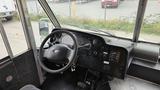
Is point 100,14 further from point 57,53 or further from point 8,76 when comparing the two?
point 8,76

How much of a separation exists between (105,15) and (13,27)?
1.12m

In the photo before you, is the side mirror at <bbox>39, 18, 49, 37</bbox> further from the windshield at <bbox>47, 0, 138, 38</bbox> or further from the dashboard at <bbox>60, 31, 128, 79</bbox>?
the dashboard at <bbox>60, 31, 128, 79</bbox>

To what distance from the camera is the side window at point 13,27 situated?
58.9 inches

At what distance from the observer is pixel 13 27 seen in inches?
64.9

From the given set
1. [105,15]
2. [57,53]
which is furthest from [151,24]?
[57,53]

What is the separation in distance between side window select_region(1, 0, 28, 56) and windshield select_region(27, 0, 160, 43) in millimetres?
213

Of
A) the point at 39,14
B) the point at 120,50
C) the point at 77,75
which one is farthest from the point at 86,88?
the point at 39,14

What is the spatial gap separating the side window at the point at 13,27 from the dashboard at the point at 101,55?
0.51m

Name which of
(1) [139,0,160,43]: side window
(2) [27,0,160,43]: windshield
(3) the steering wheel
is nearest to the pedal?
(3) the steering wheel

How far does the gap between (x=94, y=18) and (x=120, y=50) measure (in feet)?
2.11

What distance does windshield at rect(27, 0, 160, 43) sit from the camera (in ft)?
5.26

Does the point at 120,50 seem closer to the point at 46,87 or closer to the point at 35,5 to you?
the point at 46,87

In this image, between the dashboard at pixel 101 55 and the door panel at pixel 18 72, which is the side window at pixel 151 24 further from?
the door panel at pixel 18 72

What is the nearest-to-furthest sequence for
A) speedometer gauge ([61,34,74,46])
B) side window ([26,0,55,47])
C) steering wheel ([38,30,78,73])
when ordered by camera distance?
steering wheel ([38,30,78,73])
speedometer gauge ([61,34,74,46])
side window ([26,0,55,47])
